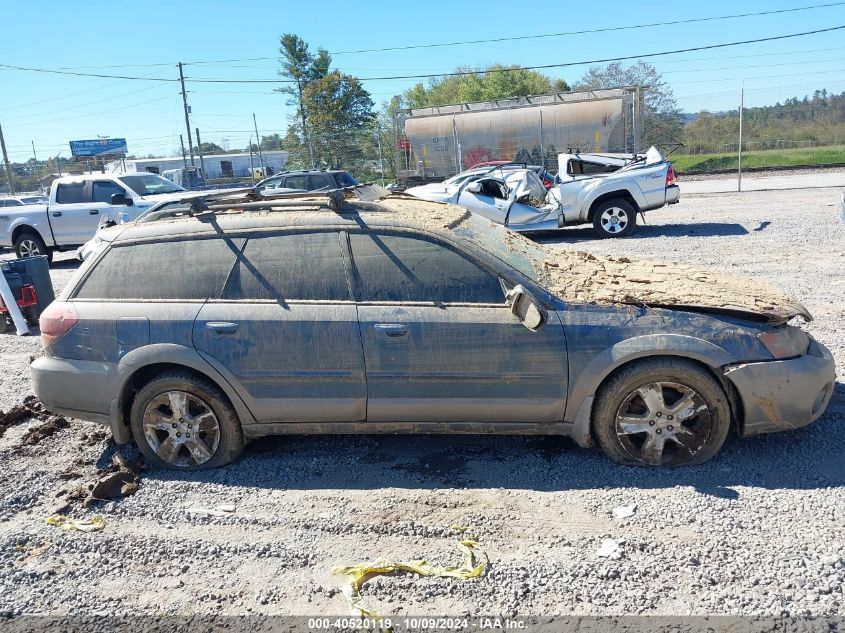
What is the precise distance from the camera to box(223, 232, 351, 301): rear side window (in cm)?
419

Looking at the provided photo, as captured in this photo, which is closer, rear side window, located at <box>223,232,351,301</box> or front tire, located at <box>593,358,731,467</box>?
front tire, located at <box>593,358,731,467</box>

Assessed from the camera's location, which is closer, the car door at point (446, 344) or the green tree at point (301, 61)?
the car door at point (446, 344)

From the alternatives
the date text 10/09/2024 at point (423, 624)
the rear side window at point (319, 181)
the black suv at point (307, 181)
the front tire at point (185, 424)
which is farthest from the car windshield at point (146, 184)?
the date text 10/09/2024 at point (423, 624)

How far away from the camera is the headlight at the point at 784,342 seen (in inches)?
153

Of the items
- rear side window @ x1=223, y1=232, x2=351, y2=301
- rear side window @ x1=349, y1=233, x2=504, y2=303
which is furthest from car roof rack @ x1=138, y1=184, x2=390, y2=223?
rear side window @ x1=349, y1=233, x2=504, y2=303

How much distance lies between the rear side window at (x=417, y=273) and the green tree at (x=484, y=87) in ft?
154

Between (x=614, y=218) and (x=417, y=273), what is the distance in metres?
10.3

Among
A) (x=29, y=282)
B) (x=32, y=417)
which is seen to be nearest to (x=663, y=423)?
(x=32, y=417)

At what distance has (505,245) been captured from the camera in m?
4.52

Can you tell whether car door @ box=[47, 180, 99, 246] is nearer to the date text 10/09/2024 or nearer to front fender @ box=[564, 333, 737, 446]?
front fender @ box=[564, 333, 737, 446]

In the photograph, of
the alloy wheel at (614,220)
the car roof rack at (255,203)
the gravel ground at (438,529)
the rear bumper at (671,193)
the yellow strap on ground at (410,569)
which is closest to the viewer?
the gravel ground at (438,529)

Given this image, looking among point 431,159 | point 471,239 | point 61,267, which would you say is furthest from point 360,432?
point 431,159

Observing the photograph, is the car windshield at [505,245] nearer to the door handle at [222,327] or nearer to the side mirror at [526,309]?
the side mirror at [526,309]

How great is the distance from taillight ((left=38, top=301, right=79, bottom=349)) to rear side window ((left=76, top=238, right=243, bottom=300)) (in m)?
0.13
